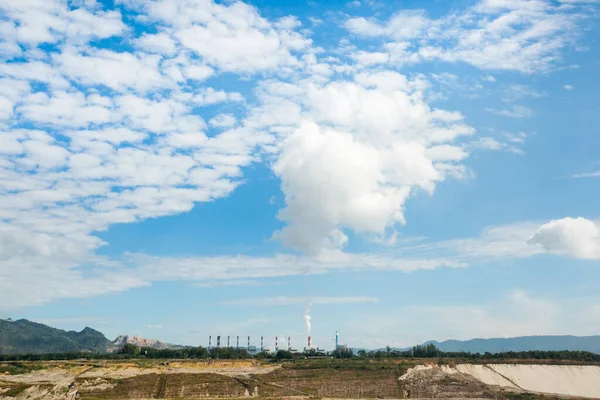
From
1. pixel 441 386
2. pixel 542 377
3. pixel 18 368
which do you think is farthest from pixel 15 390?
pixel 542 377

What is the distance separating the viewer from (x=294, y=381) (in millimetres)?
134625

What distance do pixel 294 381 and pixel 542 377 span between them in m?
77.6

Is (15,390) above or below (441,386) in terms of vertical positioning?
above

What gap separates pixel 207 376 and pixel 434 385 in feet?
190

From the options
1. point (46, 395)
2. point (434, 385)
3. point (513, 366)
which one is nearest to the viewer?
point (46, 395)

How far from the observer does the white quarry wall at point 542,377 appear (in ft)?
489

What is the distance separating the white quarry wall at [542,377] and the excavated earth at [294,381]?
27 cm

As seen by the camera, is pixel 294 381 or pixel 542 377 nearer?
pixel 294 381

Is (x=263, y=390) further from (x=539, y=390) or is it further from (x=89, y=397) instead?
(x=539, y=390)

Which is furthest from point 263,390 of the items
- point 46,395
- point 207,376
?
point 46,395

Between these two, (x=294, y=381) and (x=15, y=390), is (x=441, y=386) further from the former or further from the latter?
(x=15, y=390)

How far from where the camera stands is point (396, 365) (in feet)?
506

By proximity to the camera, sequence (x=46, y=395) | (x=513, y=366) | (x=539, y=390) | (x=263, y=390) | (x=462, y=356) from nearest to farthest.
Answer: (x=46, y=395) < (x=263, y=390) < (x=539, y=390) < (x=513, y=366) < (x=462, y=356)

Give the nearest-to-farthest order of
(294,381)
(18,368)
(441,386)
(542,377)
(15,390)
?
1. (15,390)
2. (441,386)
3. (294,381)
4. (18,368)
5. (542,377)
